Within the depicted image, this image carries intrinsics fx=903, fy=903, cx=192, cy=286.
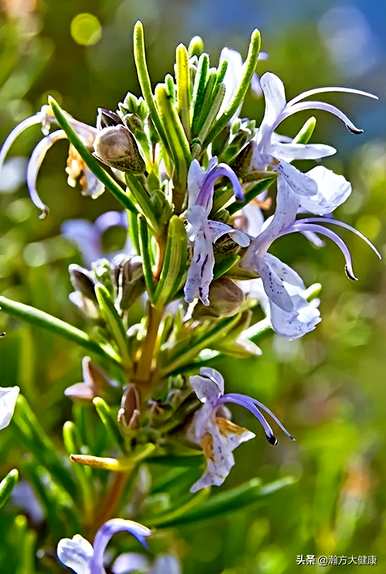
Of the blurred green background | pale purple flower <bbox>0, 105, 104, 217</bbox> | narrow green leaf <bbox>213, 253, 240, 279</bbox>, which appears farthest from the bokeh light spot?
narrow green leaf <bbox>213, 253, 240, 279</bbox>

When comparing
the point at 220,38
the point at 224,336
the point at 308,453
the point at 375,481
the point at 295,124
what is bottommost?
the point at 375,481

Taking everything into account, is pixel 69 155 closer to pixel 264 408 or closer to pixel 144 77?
pixel 144 77

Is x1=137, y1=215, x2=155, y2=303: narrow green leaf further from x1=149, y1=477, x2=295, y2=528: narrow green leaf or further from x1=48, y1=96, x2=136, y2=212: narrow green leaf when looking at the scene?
x1=149, y1=477, x2=295, y2=528: narrow green leaf

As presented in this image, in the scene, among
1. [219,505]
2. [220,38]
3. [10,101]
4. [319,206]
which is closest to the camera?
[319,206]

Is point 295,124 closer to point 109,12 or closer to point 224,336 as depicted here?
point 109,12

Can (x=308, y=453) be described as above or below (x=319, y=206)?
below

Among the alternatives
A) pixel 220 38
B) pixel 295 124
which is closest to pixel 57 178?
pixel 295 124

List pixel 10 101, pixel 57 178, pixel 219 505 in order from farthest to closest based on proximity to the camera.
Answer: pixel 57 178, pixel 10 101, pixel 219 505
